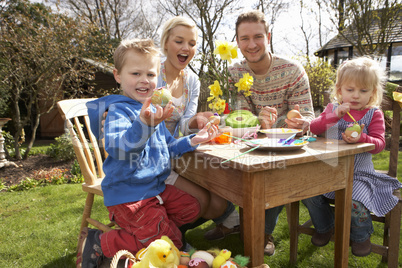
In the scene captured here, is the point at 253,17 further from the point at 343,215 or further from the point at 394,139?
the point at 343,215

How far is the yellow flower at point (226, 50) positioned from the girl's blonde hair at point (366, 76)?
69cm

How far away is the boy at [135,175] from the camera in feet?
4.62

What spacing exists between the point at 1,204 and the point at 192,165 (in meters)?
3.36

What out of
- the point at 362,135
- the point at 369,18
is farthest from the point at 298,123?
the point at 369,18

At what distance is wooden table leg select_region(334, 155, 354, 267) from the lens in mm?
1407

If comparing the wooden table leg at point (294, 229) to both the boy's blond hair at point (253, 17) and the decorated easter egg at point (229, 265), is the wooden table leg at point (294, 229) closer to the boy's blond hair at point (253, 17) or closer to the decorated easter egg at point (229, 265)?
the decorated easter egg at point (229, 265)

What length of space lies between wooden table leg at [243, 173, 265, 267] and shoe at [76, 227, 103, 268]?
2.75 feet

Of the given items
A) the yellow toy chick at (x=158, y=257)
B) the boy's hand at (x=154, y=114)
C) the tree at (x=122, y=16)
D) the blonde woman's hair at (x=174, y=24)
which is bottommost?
the yellow toy chick at (x=158, y=257)

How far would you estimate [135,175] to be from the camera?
1.44m

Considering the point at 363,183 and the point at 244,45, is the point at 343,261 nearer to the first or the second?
the point at 363,183

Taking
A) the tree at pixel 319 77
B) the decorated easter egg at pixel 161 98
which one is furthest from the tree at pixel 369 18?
the decorated easter egg at pixel 161 98

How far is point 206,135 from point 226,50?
635 mm

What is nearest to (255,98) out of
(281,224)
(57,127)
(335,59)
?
(281,224)

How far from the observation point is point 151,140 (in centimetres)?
156
